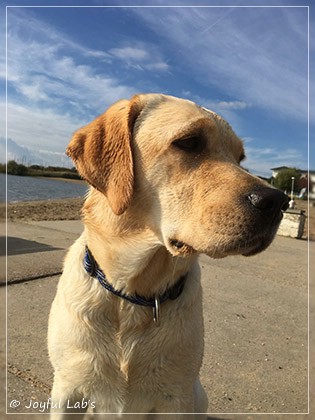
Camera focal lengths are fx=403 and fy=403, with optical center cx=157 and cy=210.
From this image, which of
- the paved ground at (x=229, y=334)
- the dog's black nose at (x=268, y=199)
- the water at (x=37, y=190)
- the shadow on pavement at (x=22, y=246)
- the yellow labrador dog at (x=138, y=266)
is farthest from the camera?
the water at (x=37, y=190)

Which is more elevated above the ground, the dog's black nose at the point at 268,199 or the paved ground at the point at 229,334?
the dog's black nose at the point at 268,199

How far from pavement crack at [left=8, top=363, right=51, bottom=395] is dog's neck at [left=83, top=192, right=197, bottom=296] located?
124 cm

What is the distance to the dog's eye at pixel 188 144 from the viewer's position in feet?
6.64

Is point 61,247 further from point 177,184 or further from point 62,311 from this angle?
point 177,184

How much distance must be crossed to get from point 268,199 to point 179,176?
0.48 m

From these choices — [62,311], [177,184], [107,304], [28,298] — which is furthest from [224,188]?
[28,298]

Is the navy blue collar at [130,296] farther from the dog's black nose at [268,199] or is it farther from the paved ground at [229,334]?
the paved ground at [229,334]

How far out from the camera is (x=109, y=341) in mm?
2090

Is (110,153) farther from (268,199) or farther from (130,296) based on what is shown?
(268,199)

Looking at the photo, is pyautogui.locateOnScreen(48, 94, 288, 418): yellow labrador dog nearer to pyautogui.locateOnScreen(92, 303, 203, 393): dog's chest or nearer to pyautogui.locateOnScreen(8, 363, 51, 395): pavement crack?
pyautogui.locateOnScreen(92, 303, 203, 393): dog's chest

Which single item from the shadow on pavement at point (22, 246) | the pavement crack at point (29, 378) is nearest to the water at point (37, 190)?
the shadow on pavement at point (22, 246)

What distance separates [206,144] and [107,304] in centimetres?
98

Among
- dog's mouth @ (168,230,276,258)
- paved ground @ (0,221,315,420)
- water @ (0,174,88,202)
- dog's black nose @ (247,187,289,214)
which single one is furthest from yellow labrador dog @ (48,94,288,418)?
water @ (0,174,88,202)

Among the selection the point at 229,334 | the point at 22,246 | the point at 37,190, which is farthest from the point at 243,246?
the point at 37,190
